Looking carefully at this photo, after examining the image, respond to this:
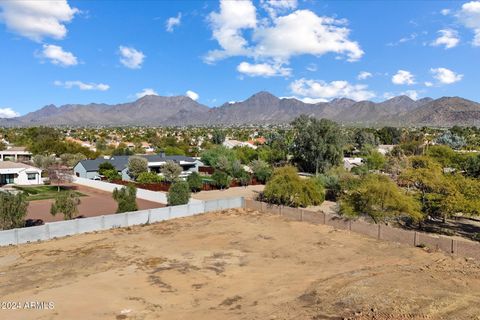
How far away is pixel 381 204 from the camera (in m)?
32.2

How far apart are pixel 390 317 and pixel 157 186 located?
1562 inches

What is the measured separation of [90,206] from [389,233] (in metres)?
27.5

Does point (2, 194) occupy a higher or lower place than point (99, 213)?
higher

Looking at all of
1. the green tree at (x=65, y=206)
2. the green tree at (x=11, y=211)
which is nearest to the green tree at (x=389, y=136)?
the green tree at (x=65, y=206)

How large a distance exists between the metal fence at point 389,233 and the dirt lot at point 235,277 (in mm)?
828

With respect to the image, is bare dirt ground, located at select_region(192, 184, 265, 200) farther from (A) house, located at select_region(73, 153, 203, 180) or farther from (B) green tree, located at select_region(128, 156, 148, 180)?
(A) house, located at select_region(73, 153, 203, 180)

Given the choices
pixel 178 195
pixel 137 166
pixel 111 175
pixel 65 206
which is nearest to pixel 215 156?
pixel 137 166

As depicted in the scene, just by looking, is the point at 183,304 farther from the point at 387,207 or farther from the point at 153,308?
the point at 387,207

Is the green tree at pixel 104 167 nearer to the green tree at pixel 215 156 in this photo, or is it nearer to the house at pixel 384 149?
the green tree at pixel 215 156

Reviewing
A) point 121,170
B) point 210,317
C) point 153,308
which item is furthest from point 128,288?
point 121,170

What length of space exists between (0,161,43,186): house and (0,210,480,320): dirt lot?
2953cm

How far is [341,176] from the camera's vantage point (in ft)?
155

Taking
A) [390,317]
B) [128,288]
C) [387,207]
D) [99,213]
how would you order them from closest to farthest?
[390,317] < [128,288] < [387,207] < [99,213]

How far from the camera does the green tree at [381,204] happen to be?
3164cm
